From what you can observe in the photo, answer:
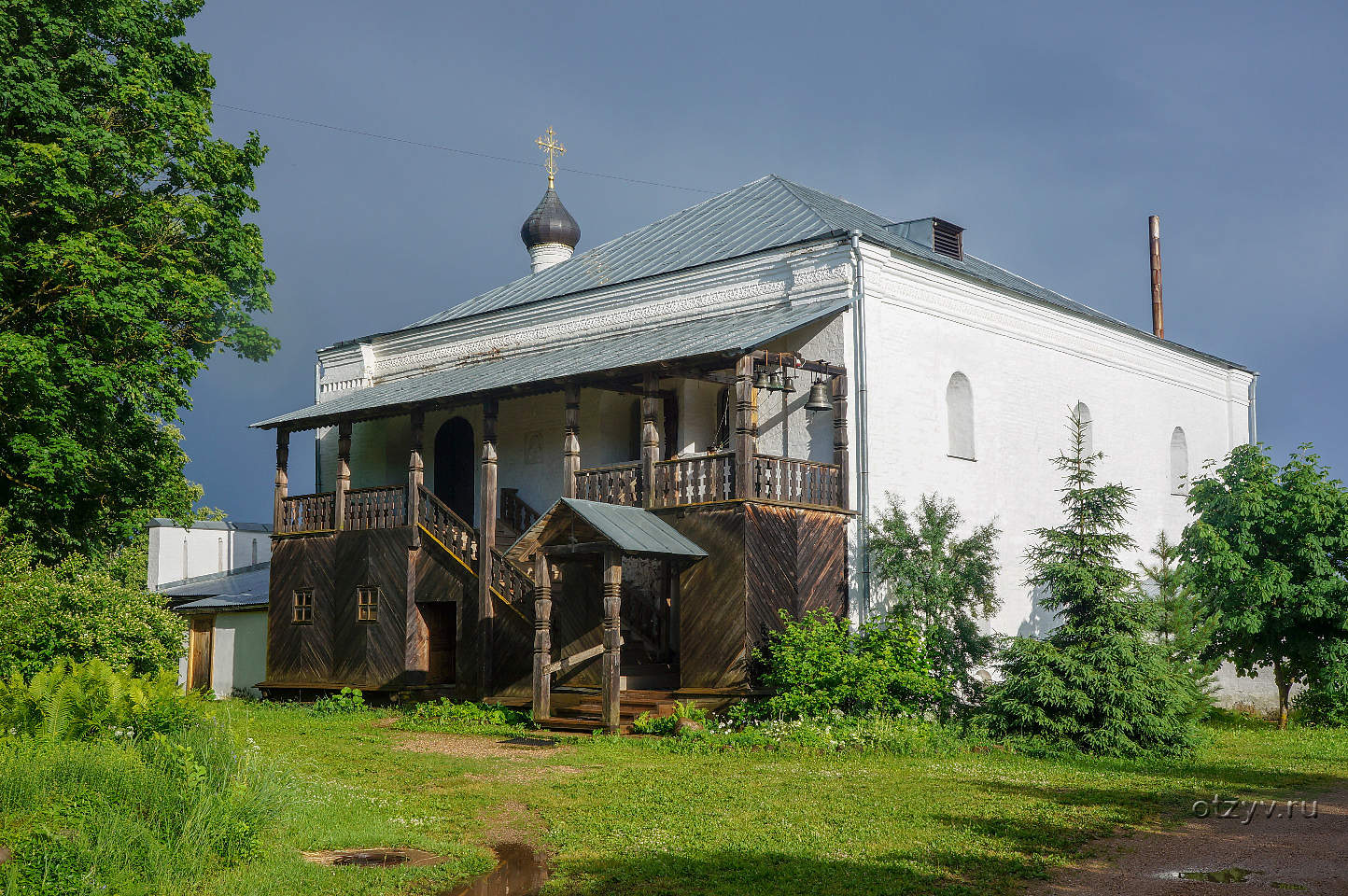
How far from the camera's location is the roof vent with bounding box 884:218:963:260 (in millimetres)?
22688

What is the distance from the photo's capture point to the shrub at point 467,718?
57.4 feet

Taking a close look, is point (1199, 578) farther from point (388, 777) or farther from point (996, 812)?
point (388, 777)

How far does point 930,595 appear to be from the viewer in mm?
17562

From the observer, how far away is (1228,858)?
8719 mm

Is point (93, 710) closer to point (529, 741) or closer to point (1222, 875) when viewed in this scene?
point (529, 741)

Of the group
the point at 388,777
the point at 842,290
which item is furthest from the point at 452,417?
the point at 388,777

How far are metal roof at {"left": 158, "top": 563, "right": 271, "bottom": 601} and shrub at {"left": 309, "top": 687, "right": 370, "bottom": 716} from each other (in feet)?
18.7

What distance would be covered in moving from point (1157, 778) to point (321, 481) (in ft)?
59.8

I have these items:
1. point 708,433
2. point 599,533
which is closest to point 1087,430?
point 708,433

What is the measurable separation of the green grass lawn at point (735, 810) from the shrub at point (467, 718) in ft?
5.93

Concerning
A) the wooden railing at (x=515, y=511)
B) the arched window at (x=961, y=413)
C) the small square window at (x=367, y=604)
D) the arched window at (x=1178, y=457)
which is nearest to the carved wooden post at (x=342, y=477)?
the small square window at (x=367, y=604)

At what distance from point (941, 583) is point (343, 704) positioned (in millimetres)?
9448

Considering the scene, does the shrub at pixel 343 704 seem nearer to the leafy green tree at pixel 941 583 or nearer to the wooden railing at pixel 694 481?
the wooden railing at pixel 694 481

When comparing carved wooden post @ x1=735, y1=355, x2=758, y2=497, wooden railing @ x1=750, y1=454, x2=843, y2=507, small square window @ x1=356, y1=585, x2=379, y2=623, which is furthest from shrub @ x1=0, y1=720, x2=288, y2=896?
small square window @ x1=356, y1=585, x2=379, y2=623
